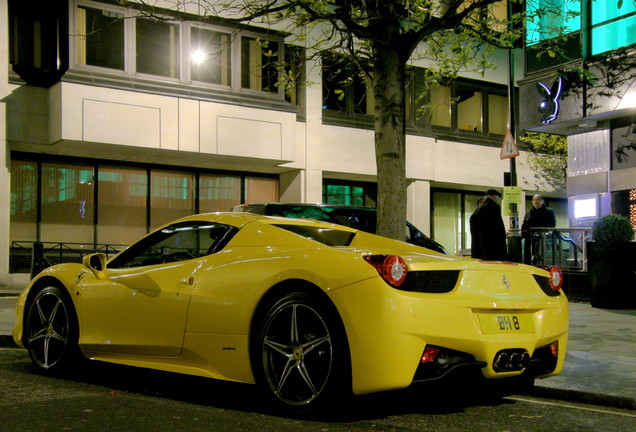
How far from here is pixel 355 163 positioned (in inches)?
982

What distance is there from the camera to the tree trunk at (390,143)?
8.60m

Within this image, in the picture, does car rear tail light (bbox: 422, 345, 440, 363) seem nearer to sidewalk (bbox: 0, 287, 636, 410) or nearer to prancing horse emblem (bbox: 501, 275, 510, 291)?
prancing horse emblem (bbox: 501, 275, 510, 291)

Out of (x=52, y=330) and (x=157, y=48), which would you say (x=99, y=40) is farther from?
(x=52, y=330)

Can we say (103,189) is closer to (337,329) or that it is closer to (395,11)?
(395,11)

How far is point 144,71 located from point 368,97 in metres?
8.57

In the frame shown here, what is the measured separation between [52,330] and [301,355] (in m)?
2.72

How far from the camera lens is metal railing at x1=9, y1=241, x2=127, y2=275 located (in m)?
19.2

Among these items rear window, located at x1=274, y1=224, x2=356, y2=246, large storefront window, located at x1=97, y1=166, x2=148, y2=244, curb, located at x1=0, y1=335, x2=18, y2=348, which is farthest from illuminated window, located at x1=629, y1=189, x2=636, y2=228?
large storefront window, located at x1=97, y1=166, x2=148, y2=244

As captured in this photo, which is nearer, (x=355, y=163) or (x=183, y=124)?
(x=183, y=124)

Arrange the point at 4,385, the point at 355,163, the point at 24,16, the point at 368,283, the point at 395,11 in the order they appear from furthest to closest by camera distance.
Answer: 1. the point at 355,163
2. the point at 24,16
3. the point at 395,11
4. the point at 4,385
5. the point at 368,283

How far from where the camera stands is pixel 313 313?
462 cm

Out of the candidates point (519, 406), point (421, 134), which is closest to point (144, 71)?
point (421, 134)

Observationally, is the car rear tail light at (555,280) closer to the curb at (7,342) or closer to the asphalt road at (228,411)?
the asphalt road at (228,411)

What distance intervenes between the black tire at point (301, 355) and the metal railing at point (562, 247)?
10065 mm
